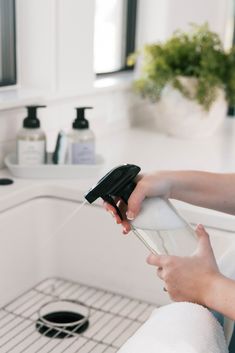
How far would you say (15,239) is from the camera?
125 centimetres

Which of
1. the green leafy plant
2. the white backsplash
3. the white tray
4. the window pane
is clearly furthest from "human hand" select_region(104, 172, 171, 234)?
the window pane

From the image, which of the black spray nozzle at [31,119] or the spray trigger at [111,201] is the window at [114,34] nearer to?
the black spray nozzle at [31,119]

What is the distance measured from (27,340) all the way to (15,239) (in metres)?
0.24

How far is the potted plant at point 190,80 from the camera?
1.79 meters

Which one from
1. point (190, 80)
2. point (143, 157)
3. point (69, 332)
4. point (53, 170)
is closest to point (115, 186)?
point (69, 332)

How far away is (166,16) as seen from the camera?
6.68 feet

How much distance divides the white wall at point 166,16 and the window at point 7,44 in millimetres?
629

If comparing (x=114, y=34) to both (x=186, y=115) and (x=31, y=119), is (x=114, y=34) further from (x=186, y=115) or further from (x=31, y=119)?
(x=31, y=119)

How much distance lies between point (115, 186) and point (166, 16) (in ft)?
4.21

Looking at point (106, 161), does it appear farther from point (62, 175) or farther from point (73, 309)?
point (73, 309)

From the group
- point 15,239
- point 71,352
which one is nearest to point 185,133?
point 15,239

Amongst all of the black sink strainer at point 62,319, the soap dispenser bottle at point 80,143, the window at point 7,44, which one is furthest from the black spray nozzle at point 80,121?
the black sink strainer at point 62,319

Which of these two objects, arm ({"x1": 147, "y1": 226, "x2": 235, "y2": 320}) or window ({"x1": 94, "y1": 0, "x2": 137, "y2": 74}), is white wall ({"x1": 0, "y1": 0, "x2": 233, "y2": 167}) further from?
arm ({"x1": 147, "y1": 226, "x2": 235, "y2": 320})

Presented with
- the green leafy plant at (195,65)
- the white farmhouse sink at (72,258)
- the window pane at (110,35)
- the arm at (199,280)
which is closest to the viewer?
the arm at (199,280)
